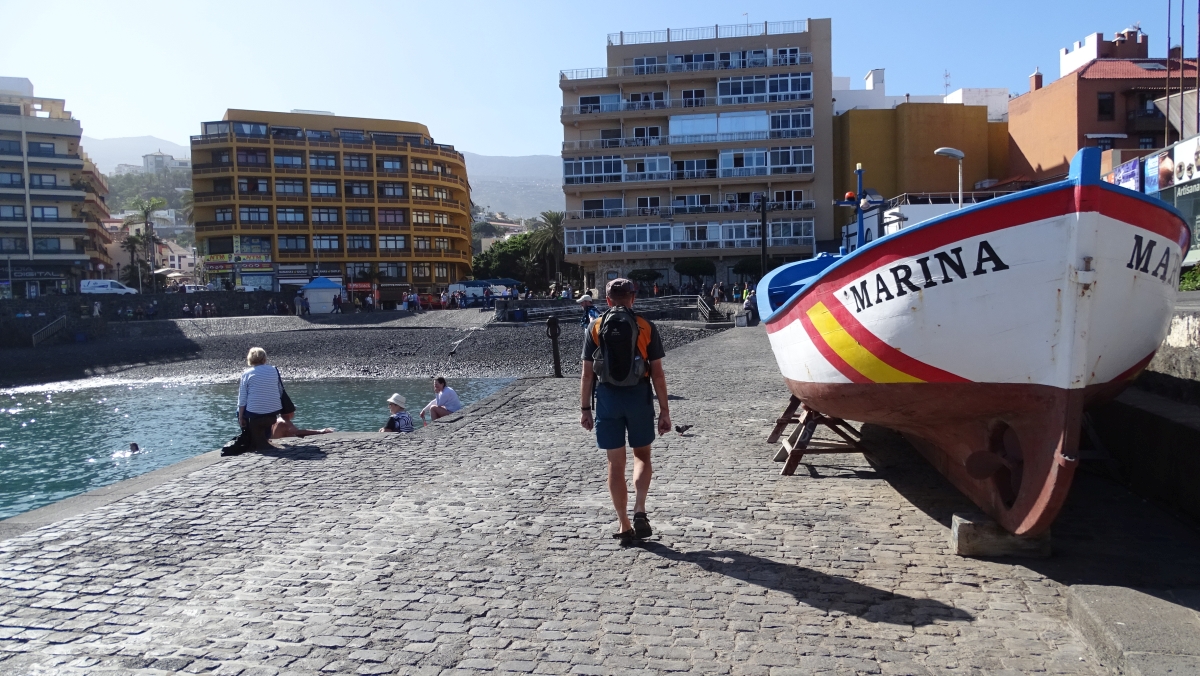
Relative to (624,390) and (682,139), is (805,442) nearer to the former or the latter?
(624,390)

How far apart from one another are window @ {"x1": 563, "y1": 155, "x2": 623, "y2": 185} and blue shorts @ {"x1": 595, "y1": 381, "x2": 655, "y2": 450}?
4933cm

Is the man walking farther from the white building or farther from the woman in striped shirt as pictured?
the white building

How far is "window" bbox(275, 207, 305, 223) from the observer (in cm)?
6538

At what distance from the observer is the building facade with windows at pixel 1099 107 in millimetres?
40562

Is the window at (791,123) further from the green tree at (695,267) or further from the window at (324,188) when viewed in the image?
the window at (324,188)

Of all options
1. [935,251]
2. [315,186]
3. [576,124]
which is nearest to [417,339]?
[576,124]

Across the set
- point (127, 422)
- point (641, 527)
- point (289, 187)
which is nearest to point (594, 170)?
point (289, 187)

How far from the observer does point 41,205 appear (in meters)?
62.9

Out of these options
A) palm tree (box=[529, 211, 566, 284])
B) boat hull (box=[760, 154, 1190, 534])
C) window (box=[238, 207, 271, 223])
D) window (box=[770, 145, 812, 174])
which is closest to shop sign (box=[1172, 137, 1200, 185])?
boat hull (box=[760, 154, 1190, 534])

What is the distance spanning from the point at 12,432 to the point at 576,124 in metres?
40.5

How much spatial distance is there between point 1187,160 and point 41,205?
74.3m

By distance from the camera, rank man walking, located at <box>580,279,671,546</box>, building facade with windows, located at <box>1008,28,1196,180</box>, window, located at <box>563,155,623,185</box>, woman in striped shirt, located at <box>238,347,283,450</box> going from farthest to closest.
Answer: window, located at <box>563,155,623,185</box>
building facade with windows, located at <box>1008,28,1196,180</box>
woman in striped shirt, located at <box>238,347,283,450</box>
man walking, located at <box>580,279,671,546</box>

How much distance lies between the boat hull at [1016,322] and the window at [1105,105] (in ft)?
142

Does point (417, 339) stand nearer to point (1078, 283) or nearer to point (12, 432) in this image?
point (12, 432)
